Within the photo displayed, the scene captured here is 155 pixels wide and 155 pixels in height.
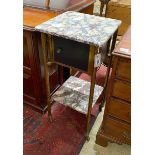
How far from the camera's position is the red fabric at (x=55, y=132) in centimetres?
151

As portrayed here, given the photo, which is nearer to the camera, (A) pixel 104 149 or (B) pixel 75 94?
(A) pixel 104 149

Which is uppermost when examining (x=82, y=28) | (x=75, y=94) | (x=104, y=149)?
(x=82, y=28)

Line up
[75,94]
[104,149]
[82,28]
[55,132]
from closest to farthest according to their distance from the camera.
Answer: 1. [82,28]
2. [104,149]
3. [55,132]
4. [75,94]

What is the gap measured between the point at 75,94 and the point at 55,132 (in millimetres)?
396

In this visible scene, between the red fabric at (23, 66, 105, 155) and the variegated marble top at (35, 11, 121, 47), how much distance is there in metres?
0.91

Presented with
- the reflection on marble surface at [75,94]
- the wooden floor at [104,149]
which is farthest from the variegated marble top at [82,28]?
the wooden floor at [104,149]

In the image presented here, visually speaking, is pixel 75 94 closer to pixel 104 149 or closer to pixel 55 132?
pixel 55 132

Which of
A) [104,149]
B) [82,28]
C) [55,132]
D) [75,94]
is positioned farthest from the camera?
[75,94]

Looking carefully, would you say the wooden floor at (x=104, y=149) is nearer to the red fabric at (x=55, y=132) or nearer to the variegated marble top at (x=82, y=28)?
the red fabric at (x=55, y=132)

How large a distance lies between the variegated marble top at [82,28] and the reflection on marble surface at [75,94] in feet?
2.34

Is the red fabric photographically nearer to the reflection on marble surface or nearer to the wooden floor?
the wooden floor

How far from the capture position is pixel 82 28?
3.94 ft

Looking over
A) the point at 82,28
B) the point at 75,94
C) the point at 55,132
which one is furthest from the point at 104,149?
the point at 82,28
